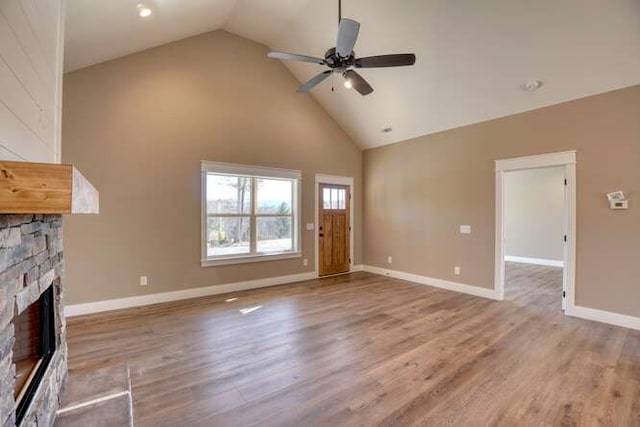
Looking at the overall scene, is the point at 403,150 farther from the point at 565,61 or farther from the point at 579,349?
the point at 579,349

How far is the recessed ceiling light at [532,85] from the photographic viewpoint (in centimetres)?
387

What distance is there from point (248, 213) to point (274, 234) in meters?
0.69

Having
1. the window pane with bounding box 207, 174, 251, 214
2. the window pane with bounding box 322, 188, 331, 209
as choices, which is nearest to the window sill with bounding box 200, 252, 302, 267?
the window pane with bounding box 207, 174, 251, 214

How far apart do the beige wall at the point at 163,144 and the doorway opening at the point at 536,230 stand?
3709 mm

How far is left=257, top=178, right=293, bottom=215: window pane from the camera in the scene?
5547 mm

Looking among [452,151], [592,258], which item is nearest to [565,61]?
[452,151]

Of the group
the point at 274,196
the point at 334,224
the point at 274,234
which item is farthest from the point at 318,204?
the point at 274,234

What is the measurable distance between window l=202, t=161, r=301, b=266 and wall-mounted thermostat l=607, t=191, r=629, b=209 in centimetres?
464

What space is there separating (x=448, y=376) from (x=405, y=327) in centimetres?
104

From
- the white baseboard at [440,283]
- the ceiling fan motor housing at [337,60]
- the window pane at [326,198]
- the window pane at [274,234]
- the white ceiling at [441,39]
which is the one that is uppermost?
the white ceiling at [441,39]

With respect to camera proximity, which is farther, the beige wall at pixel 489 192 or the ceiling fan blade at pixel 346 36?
the beige wall at pixel 489 192

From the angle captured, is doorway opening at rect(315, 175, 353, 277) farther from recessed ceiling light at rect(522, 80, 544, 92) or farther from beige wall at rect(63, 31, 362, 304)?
recessed ceiling light at rect(522, 80, 544, 92)

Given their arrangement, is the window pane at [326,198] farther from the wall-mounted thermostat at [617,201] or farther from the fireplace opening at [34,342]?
the fireplace opening at [34,342]

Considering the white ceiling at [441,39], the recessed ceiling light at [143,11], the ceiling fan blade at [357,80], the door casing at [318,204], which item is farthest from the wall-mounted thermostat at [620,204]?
the recessed ceiling light at [143,11]
